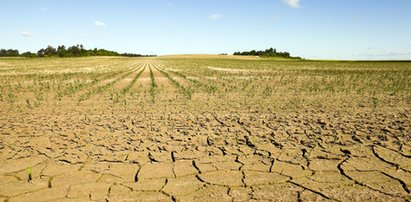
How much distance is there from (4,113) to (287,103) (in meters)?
6.70

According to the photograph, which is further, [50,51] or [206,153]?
[50,51]

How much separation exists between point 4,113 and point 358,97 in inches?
364

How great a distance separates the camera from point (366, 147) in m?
4.38

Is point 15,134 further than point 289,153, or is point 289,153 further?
point 15,134

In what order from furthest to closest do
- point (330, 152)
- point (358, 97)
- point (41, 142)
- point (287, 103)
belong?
point (358, 97)
point (287, 103)
point (41, 142)
point (330, 152)

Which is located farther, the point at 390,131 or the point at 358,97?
the point at 358,97

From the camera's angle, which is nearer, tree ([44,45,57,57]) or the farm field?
the farm field

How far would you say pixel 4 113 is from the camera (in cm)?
691

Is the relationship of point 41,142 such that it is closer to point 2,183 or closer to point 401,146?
point 2,183

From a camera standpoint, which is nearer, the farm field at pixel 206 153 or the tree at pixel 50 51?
the farm field at pixel 206 153

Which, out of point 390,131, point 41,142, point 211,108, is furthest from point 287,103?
point 41,142

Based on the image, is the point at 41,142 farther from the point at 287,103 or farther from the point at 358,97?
the point at 358,97

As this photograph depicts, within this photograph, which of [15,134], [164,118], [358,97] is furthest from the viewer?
[358,97]

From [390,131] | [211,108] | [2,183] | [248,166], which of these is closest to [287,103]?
[211,108]
